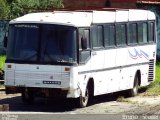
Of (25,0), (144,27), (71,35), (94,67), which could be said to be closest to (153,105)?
(94,67)

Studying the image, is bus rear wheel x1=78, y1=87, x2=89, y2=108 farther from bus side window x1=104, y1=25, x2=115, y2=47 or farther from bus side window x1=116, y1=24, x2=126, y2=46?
bus side window x1=116, y1=24, x2=126, y2=46

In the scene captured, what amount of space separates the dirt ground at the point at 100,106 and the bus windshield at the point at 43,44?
157 centimetres

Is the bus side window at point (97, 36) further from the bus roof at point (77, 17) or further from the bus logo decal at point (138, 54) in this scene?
the bus logo decal at point (138, 54)

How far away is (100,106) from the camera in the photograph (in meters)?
21.7

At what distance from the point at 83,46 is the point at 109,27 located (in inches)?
116

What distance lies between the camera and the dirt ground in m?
19.9

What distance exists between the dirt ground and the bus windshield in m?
1.57

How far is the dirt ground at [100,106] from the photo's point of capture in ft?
65.2

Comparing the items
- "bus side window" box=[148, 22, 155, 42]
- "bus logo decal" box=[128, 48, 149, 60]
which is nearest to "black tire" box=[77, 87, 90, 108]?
"bus logo decal" box=[128, 48, 149, 60]

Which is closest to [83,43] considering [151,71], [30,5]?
[151,71]

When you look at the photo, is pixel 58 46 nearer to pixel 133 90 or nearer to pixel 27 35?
pixel 27 35

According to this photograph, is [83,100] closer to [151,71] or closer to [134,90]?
[134,90]

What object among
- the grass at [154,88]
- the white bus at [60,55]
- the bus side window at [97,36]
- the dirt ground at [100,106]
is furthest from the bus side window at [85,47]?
the grass at [154,88]

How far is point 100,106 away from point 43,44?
308 cm
